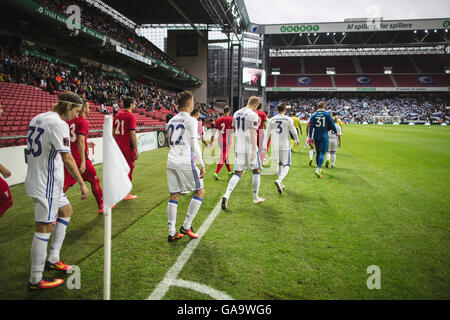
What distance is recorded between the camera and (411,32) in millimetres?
38156

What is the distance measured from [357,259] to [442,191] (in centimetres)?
482

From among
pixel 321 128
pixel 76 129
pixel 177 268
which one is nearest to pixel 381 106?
pixel 321 128

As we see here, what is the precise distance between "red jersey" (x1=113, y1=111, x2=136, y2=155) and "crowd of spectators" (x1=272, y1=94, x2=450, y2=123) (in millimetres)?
41488

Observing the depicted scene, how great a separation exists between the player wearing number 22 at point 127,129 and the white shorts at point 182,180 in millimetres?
2200

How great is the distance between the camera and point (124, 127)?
511 centimetres

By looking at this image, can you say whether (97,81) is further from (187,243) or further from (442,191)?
(442,191)

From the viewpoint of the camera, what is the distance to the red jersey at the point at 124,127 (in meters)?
5.05

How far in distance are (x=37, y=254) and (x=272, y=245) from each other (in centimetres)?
273

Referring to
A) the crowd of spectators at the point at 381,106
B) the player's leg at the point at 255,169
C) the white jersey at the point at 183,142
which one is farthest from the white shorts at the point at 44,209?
the crowd of spectators at the point at 381,106

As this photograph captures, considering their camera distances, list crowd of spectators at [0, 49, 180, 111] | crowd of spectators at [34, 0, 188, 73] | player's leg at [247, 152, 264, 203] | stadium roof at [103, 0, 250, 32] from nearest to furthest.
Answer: player's leg at [247, 152, 264, 203], crowd of spectators at [0, 49, 180, 111], crowd of spectators at [34, 0, 188, 73], stadium roof at [103, 0, 250, 32]

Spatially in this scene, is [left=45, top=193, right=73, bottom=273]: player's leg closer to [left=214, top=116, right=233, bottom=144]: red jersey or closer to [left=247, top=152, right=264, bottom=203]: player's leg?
[left=247, top=152, right=264, bottom=203]: player's leg

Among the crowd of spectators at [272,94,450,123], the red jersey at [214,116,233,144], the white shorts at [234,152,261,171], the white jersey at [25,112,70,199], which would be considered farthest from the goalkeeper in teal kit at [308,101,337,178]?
the crowd of spectators at [272,94,450,123]

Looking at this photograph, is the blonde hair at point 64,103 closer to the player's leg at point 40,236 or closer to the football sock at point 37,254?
the player's leg at point 40,236

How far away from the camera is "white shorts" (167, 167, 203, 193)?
332 centimetres
